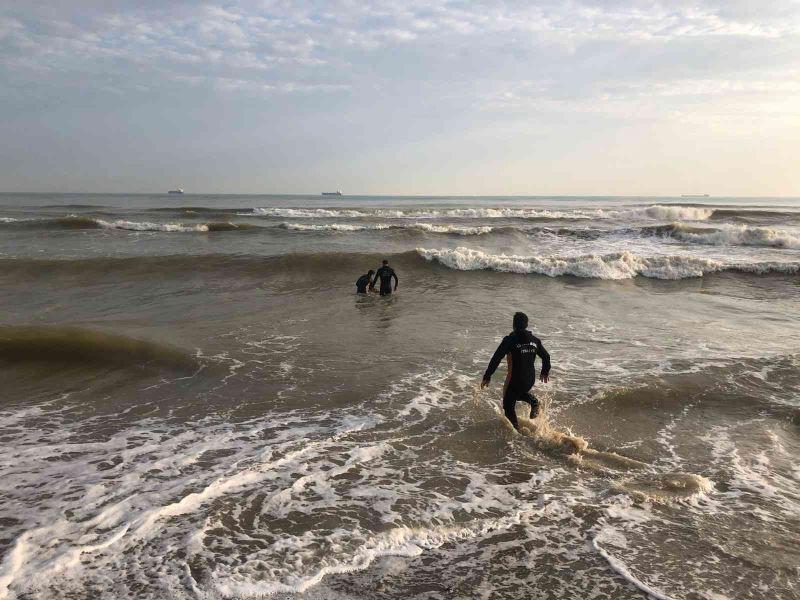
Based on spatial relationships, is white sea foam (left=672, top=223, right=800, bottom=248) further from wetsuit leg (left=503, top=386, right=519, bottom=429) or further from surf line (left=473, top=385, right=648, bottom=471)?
wetsuit leg (left=503, top=386, right=519, bottom=429)

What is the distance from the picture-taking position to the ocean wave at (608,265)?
2050cm

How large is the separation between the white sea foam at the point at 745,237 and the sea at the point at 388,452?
1660 centimetres

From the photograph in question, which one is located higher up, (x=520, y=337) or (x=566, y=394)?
(x=520, y=337)

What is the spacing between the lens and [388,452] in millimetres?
5949

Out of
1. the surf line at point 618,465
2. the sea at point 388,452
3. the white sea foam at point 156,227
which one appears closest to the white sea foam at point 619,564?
the sea at point 388,452

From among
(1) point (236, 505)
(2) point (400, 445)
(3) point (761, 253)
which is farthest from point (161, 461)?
(3) point (761, 253)

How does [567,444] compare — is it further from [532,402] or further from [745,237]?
[745,237]

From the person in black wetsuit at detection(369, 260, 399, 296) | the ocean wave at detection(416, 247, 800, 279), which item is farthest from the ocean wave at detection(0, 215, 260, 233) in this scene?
the person in black wetsuit at detection(369, 260, 399, 296)

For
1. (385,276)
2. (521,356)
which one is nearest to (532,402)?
(521,356)

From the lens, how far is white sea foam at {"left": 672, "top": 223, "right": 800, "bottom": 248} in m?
28.9

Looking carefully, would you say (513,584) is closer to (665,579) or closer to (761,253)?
(665,579)

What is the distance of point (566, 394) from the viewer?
794 cm

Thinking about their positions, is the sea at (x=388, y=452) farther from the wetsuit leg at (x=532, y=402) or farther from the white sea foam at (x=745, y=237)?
the white sea foam at (x=745, y=237)

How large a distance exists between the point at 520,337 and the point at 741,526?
2975 mm
